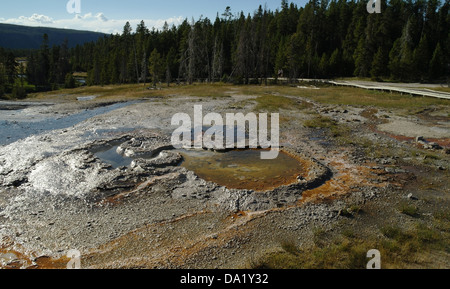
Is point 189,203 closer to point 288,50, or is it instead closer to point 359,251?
point 359,251

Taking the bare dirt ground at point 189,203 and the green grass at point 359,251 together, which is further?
the bare dirt ground at point 189,203

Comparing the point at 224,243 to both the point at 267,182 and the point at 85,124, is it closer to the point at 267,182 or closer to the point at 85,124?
the point at 267,182

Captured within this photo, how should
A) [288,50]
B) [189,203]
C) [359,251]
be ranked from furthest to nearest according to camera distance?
1. [288,50]
2. [189,203]
3. [359,251]

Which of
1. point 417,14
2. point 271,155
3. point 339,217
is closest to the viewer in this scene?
point 339,217

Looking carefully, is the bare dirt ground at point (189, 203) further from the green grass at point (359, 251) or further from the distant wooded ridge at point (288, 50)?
the distant wooded ridge at point (288, 50)

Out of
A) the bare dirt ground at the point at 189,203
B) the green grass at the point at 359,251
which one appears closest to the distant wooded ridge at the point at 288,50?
the bare dirt ground at the point at 189,203

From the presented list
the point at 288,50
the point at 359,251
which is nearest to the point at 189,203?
the point at 359,251

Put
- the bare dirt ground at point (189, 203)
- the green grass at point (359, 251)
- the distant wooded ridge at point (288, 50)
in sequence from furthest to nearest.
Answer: the distant wooded ridge at point (288, 50)
the bare dirt ground at point (189, 203)
the green grass at point (359, 251)

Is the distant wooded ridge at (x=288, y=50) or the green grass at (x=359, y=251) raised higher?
the distant wooded ridge at (x=288, y=50)

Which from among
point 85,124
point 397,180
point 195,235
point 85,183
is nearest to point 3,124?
point 85,124
